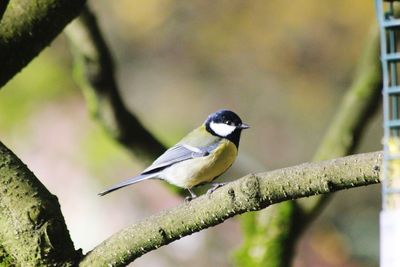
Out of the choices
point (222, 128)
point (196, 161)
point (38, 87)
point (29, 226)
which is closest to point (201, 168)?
point (196, 161)

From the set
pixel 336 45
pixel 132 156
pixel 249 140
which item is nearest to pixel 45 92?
pixel 249 140

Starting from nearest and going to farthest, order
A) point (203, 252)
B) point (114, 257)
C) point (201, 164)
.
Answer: point (114, 257)
point (201, 164)
point (203, 252)

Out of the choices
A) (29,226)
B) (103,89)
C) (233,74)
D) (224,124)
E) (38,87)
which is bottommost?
(233,74)

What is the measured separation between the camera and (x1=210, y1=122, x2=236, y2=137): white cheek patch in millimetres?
3195

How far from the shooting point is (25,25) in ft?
7.68

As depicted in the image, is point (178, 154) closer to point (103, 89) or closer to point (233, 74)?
point (103, 89)

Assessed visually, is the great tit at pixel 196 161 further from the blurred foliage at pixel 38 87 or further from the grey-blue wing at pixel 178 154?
the blurred foliage at pixel 38 87

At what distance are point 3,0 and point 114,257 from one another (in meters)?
0.61

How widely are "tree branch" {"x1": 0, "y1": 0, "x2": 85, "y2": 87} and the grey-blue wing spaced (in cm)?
76

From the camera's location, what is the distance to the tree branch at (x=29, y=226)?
6.71 feet

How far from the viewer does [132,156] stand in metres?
3.52

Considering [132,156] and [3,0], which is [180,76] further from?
[3,0]

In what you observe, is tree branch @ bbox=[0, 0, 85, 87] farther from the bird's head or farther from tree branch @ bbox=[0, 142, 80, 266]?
the bird's head

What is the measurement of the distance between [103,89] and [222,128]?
493 mm
